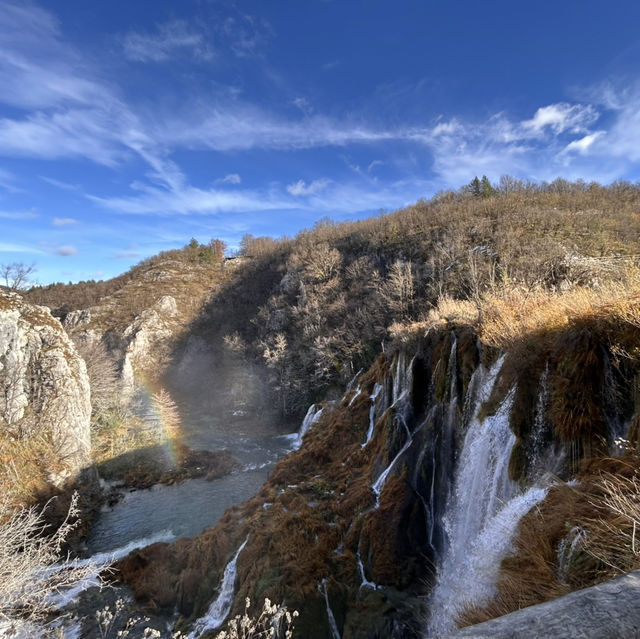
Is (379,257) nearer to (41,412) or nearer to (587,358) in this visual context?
(41,412)

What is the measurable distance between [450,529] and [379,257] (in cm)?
4312

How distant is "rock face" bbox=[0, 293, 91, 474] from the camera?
1670 cm

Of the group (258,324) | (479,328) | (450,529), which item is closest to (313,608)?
(450,529)

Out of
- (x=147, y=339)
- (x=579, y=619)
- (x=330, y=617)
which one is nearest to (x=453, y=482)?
(x=330, y=617)

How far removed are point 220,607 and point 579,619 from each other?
33.3 feet

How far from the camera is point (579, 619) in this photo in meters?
1.38

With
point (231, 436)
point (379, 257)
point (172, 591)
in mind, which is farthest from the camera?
point (379, 257)

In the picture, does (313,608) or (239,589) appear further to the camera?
(239,589)

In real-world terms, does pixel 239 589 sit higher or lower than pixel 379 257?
lower

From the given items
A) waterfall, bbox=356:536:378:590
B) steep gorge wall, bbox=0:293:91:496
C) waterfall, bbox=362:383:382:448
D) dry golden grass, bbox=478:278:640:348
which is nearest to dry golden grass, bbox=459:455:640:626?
dry golden grass, bbox=478:278:640:348

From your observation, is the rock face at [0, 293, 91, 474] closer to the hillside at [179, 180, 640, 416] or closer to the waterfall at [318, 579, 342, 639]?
the waterfall at [318, 579, 342, 639]

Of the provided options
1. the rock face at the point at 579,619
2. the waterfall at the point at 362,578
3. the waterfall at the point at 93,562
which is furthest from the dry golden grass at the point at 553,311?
the waterfall at the point at 93,562

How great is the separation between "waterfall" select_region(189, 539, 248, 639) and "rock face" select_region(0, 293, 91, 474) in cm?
1293

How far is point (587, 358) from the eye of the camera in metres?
4.44
